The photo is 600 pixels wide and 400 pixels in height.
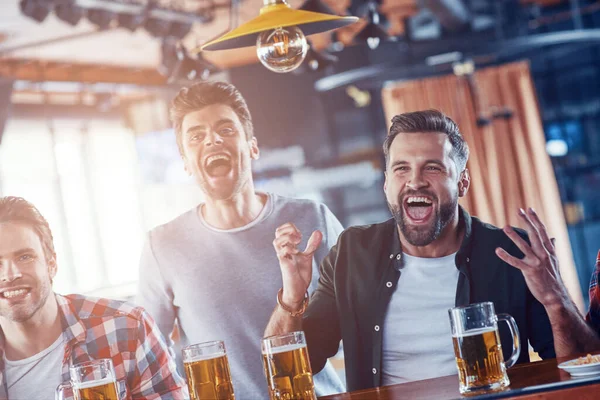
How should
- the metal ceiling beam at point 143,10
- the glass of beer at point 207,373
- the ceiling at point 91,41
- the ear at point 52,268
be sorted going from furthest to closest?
the ceiling at point 91,41 < the metal ceiling beam at point 143,10 < the ear at point 52,268 < the glass of beer at point 207,373

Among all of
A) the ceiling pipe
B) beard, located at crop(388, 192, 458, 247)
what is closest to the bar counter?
beard, located at crop(388, 192, 458, 247)

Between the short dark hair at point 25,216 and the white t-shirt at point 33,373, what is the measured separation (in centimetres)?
34

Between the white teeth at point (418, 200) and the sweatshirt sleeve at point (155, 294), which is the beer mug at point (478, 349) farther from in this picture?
the sweatshirt sleeve at point (155, 294)

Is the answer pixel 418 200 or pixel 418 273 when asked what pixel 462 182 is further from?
pixel 418 273

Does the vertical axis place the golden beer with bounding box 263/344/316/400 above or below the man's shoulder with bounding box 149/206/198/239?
below

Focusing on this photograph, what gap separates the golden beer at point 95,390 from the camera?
7.05 ft

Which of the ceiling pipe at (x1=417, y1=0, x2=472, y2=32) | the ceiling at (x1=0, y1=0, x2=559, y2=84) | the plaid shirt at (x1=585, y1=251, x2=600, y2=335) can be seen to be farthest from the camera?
the ceiling at (x1=0, y1=0, x2=559, y2=84)

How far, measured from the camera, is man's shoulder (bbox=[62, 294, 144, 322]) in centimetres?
294

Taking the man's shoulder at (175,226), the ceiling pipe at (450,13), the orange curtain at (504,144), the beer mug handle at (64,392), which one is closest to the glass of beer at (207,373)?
the beer mug handle at (64,392)

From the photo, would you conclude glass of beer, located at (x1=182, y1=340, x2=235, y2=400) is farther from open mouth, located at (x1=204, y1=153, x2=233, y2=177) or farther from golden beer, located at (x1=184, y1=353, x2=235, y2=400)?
open mouth, located at (x1=204, y1=153, x2=233, y2=177)

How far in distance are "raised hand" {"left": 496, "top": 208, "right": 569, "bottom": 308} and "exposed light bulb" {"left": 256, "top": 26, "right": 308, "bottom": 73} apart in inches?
31.9

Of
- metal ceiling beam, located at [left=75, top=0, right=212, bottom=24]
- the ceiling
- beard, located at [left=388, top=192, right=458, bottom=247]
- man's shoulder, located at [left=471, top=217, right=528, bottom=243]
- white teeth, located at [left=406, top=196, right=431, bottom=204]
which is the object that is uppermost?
the ceiling

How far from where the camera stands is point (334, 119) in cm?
987

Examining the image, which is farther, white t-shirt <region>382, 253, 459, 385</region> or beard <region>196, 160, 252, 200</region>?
beard <region>196, 160, 252, 200</region>
